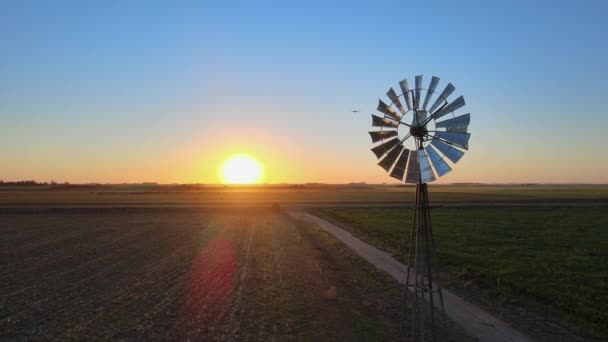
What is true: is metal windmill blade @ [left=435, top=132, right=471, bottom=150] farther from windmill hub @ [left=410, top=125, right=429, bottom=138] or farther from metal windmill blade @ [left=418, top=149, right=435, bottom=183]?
metal windmill blade @ [left=418, top=149, right=435, bottom=183]

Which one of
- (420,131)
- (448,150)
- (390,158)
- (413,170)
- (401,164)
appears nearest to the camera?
(448,150)

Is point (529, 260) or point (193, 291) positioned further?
point (529, 260)

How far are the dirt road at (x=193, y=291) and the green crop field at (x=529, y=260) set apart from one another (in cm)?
390

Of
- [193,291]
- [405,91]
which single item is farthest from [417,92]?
[193,291]

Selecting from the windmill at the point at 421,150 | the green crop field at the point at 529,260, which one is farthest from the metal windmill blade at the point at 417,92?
the green crop field at the point at 529,260

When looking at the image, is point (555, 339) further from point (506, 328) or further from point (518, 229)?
point (518, 229)

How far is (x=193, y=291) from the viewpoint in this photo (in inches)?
598

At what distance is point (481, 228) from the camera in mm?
34406

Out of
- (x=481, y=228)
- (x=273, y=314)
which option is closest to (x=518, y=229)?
(x=481, y=228)

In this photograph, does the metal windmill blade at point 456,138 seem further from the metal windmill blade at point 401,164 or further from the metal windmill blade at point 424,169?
the metal windmill blade at point 401,164

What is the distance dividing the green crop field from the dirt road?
12.8ft

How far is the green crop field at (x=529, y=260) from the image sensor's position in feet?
45.3

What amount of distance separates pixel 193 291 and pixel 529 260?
16.0 m

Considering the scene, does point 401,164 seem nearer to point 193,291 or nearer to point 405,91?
point 405,91
